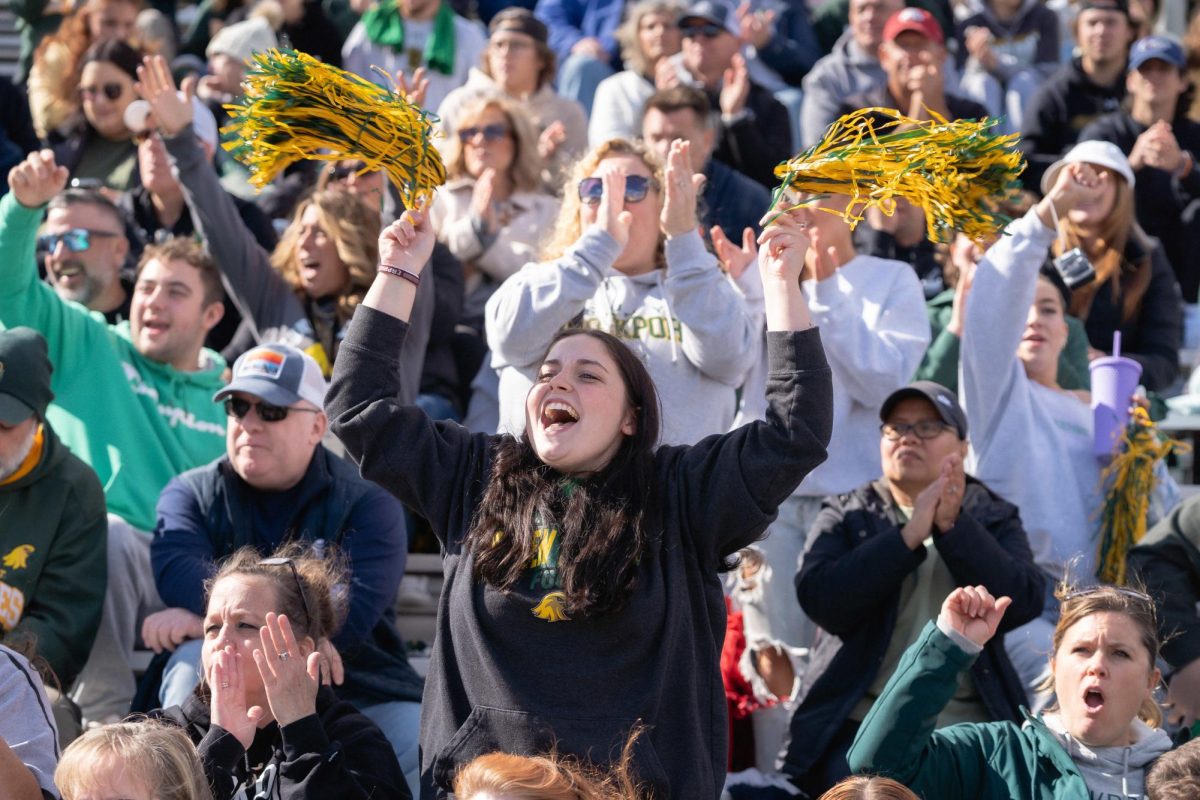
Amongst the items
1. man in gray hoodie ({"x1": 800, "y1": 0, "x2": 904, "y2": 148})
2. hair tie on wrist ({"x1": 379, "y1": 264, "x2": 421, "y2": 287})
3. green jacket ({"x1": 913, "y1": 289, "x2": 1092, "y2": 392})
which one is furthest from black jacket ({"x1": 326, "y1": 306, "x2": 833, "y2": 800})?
man in gray hoodie ({"x1": 800, "y1": 0, "x2": 904, "y2": 148})

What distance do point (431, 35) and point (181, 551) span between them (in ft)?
17.5

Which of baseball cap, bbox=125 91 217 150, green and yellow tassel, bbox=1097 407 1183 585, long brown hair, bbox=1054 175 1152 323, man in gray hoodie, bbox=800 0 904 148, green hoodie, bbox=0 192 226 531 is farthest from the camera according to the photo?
man in gray hoodie, bbox=800 0 904 148

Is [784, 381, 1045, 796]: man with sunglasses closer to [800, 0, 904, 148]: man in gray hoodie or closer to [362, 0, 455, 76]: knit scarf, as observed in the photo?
[800, 0, 904, 148]: man in gray hoodie

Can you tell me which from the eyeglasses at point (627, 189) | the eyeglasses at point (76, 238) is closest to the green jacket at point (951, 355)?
the eyeglasses at point (627, 189)

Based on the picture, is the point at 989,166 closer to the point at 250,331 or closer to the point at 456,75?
the point at 250,331

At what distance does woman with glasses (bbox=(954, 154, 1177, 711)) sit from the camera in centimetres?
573

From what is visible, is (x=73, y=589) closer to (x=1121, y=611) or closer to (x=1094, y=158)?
(x=1121, y=611)

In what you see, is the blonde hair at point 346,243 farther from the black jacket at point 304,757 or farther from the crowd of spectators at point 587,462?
the black jacket at point 304,757

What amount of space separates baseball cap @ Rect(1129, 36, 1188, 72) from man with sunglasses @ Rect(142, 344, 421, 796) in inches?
211

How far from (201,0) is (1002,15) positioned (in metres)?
5.38

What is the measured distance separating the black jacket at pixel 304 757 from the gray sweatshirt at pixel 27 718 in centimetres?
32

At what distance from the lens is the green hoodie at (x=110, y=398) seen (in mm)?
5930

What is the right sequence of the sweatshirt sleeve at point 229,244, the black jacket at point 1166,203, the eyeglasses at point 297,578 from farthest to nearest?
the black jacket at point 1166,203, the sweatshirt sleeve at point 229,244, the eyeglasses at point 297,578

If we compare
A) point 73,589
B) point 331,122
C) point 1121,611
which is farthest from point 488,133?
point 1121,611
